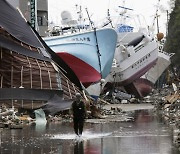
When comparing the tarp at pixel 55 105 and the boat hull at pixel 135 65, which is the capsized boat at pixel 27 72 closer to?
the tarp at pixel 55 105

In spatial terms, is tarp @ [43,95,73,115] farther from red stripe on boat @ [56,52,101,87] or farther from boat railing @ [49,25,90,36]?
boat railing @ [49,25,90,36]

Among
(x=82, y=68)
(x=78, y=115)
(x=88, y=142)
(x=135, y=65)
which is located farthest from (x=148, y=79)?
(x=88, y=142)

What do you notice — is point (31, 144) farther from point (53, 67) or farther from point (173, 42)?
point (173, 42)

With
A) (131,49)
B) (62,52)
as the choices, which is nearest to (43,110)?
(62,52)

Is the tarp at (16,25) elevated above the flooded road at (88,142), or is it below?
above

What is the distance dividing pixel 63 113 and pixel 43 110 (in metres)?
1.44

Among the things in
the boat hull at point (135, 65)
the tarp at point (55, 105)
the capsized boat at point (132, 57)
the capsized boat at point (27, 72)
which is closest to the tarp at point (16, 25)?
the capsized boat at point (27, 72)

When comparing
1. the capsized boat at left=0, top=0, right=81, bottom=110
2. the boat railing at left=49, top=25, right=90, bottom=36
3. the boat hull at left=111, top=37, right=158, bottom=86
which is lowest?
the capsized boat at left=0, top=0, right=81, bottom=110

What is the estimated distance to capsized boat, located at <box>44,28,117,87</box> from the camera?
43.0 metres

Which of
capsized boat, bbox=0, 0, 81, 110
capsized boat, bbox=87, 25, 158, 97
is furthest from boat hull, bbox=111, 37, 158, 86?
capsized boat, bbox=0, 0, 81, 110

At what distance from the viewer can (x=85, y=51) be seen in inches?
1726

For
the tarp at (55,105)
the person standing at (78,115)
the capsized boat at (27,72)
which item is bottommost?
the person standing at (78,115)

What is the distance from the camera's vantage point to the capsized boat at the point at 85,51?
141ft

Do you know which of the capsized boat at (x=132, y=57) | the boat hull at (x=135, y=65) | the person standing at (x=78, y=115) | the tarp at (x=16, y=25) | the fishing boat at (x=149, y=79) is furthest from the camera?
the fishing boat at (x=149, y=79)
